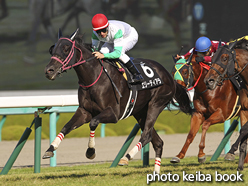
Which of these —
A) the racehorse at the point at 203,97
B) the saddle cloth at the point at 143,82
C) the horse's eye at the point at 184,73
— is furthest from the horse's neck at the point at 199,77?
the saddle cloth at the point at 143,82

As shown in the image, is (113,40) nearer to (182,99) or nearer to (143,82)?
(143,82)

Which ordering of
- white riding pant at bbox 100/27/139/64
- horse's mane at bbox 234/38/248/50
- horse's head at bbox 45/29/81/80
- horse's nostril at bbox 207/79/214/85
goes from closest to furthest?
horse's head at bbox 45/29/81/80 < horse's nostril at bbox 207/79/214/85 < white riding pant at bbox 100/27/139/64 < horse's mane at bbox 234/38/248/50

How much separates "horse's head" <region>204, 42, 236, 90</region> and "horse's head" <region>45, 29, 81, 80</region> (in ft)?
4.18

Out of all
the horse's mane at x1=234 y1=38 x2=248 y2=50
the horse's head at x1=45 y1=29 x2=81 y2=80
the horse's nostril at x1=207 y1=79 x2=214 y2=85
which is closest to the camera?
the horse's head at x1=45 y1=29 x2=81 y2=80

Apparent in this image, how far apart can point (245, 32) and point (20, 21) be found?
5.25 metres

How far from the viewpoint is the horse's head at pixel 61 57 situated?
4140 mm

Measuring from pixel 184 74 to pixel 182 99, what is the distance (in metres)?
0.28

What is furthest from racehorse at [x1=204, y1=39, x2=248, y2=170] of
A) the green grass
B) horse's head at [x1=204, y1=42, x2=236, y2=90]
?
the green grass

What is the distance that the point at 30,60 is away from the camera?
11453mm

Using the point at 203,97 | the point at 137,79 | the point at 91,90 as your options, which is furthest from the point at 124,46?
the point at 203,97

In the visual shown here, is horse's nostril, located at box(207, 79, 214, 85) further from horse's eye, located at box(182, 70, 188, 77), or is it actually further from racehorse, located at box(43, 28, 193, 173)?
horse's eye, located at box(182, 70, 188, 77)

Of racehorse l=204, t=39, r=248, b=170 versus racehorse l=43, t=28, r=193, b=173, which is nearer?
racehorse l=43, t=28, r=193, b=173

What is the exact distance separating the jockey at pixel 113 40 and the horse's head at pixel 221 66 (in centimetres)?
68

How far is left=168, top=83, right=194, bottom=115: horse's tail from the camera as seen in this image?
18.0 ft
